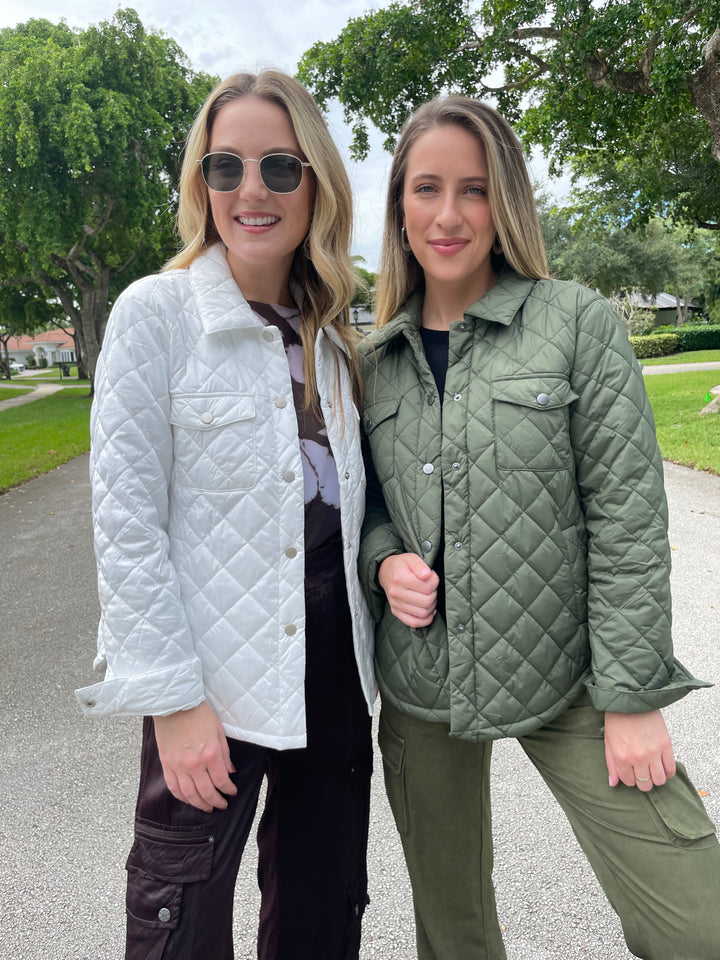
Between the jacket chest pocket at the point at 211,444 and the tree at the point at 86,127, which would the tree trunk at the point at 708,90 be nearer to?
the jacket chest pocket at the point at 211,444

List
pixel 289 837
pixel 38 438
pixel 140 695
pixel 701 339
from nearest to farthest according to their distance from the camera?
pixel 140 695 < pixel 289 837 < pixel 38 438 < pixel 701 339

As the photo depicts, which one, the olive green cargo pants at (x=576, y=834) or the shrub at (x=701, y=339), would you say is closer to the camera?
the olive green cargo pants at (x=576, y=834)

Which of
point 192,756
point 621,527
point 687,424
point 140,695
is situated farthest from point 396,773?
point 687,424

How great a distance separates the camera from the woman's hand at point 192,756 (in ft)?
5.04

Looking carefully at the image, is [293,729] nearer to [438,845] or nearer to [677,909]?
[438,845]

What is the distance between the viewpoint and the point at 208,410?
1596 millimetres

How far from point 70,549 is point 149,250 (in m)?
25.1

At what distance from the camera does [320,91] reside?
12078mm

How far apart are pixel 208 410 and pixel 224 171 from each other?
0.62m

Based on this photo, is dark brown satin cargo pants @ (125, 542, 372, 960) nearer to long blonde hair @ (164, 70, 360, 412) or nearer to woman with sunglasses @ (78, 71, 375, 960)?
woman with sunglasses @ (78, 71, 375, 960)

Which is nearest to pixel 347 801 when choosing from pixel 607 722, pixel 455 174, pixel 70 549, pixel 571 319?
pixel 607 722

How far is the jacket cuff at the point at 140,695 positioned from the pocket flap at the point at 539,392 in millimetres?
940

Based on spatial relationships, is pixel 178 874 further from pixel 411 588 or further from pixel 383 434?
pixel 383 434

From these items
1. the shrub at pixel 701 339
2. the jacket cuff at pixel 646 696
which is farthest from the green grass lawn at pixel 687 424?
the shrub at pixel 701 339
